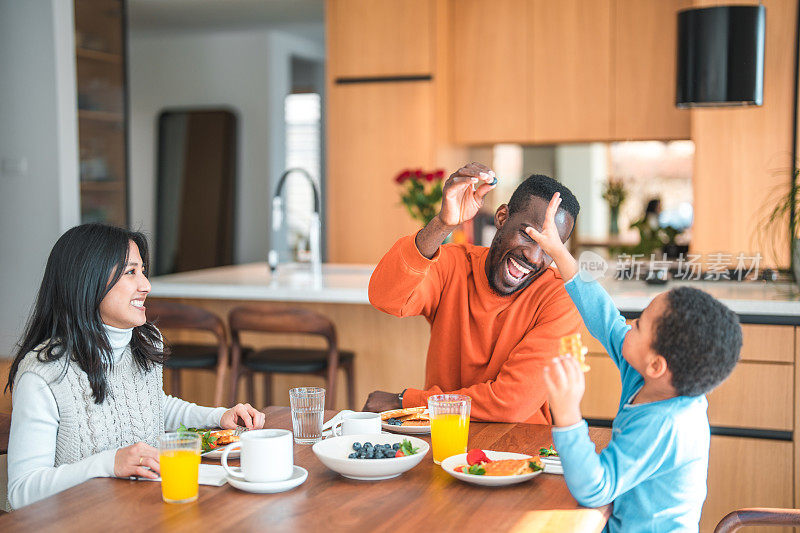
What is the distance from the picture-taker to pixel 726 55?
3.16m

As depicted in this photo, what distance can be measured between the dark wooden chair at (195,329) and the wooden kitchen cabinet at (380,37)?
2408 mm

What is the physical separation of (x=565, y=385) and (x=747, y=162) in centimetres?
357

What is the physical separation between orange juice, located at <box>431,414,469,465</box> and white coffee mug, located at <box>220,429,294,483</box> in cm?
28

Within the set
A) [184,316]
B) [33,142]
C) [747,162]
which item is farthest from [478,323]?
[33,142]

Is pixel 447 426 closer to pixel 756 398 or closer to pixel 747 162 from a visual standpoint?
pixel 756 398

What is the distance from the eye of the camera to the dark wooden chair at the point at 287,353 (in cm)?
323

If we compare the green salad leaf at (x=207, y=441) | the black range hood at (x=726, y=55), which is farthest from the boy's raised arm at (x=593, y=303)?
the black range hood at (x=726, y=55)

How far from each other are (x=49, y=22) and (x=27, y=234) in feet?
4.13

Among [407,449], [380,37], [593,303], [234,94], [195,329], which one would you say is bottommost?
[195,329]

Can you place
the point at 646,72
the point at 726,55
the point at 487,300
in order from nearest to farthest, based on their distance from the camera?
1. the point at 487,300
2. the point at 726,55
3. the point at 646,72

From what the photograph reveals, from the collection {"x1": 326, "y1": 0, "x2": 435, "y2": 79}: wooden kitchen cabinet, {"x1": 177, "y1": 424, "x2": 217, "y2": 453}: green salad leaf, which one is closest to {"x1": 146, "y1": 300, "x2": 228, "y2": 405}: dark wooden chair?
{"x1": 177, "y1": 424, "x2": 217, "y2": 453}: green salad leaf

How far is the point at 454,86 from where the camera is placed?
17.9 feet

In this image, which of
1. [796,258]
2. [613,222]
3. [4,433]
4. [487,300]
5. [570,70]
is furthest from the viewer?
[613,222]

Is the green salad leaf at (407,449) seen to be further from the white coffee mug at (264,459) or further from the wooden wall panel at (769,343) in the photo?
the wooden wall panel at (769,343)
